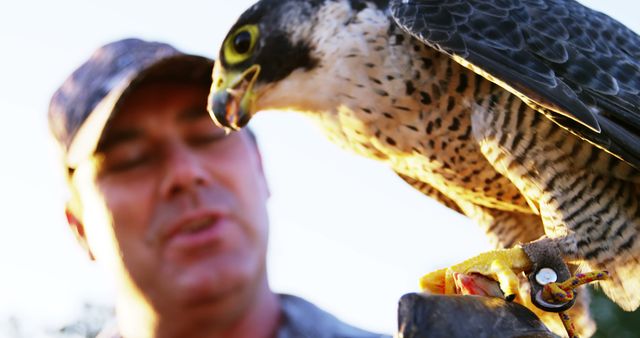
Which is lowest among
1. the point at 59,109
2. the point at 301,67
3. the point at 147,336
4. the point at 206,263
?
the point at 147,336

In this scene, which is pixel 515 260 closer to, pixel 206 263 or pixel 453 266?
pixel 453 266

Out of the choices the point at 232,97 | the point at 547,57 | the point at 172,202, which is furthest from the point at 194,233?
the point at 547,57

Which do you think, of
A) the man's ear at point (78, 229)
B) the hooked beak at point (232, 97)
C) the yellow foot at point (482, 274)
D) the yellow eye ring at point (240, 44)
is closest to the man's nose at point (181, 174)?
the hooked beak at point (232, 97)

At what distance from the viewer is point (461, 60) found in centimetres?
331

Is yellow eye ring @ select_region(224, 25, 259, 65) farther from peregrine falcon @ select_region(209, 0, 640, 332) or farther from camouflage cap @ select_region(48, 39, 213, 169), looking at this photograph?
camouflage cap @ select_region(48, 39, 213, 169)

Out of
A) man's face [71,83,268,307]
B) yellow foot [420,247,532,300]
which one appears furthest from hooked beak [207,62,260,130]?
yellow foot [420,247,532,300]

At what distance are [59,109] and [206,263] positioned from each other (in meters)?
0.85

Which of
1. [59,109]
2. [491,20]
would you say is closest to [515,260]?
[491,20]

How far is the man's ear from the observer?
4.00 m

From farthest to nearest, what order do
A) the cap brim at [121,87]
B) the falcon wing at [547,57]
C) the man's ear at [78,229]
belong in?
the man's ear at [78,229] < the cap brim at [121,87] < the falcon wing at [547,57]

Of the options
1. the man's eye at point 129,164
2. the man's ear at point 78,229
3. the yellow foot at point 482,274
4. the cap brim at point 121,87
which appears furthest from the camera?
the man's ear at point 78,229

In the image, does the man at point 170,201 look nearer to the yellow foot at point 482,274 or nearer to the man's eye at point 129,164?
the man's eye at point 129,164

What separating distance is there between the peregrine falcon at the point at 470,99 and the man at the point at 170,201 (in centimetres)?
26

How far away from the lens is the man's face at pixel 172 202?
3482mm
